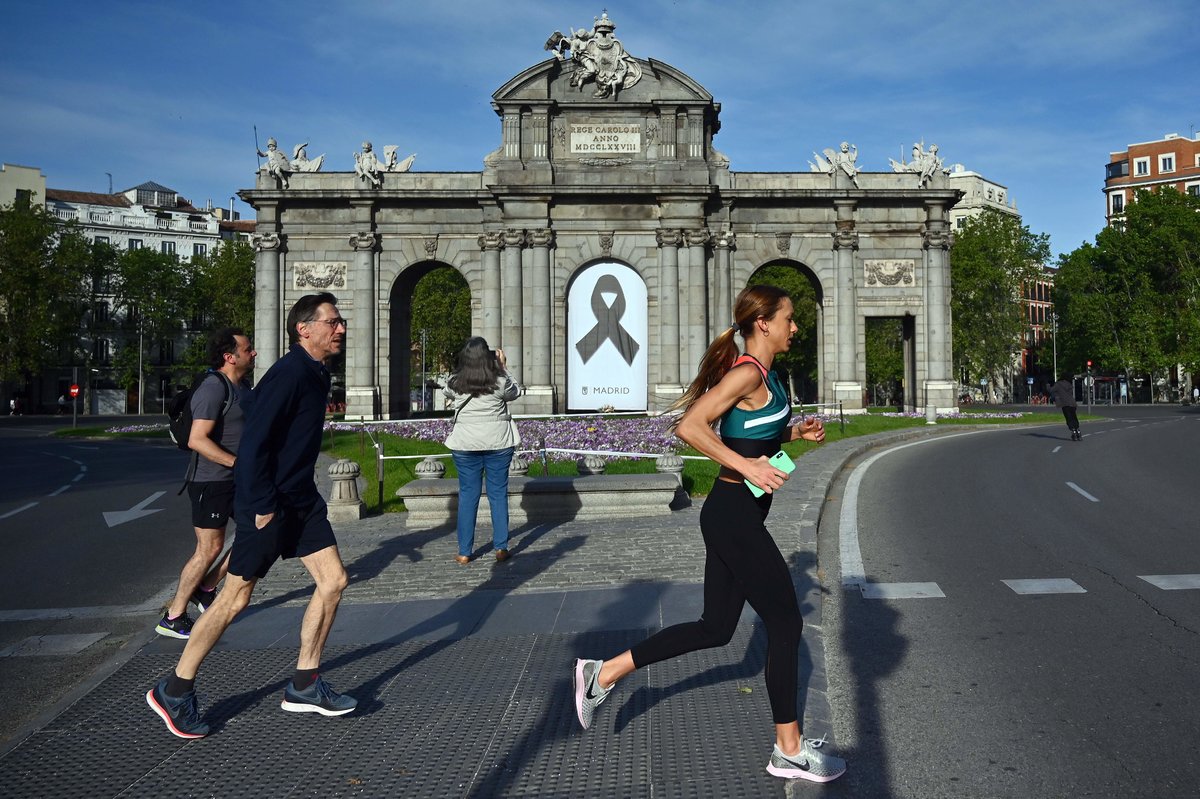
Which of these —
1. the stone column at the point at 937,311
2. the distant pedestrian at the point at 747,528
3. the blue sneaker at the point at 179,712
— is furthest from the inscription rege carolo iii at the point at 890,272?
the blue sneaker at the point at 179,712

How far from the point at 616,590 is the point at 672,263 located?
1205 inches

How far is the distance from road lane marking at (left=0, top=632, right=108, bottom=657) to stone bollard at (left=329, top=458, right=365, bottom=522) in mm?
5098

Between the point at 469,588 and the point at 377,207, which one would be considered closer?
the point at 469,588

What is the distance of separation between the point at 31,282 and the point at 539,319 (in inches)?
2078

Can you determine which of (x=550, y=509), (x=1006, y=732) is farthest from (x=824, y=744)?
(x=550, y=509)

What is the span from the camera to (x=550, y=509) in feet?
39.6

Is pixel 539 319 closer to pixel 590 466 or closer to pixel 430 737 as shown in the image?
pixel 590 466

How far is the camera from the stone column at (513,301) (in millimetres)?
37594

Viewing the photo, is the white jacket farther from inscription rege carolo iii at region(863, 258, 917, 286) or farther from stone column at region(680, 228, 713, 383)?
inscription rege carolo iii at region(863, 258, 917, 286)

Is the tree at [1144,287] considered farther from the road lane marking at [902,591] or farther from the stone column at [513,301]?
the road lane marking at [902,591]

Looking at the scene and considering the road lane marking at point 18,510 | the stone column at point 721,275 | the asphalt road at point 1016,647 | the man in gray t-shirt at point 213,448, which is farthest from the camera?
the stone column at point 721,275

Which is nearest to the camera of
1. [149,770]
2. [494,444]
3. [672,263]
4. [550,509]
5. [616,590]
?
[149,770]

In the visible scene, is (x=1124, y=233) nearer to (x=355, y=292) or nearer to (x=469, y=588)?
(x=355, y=292)

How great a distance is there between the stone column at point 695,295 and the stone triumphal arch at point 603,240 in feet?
0.26
